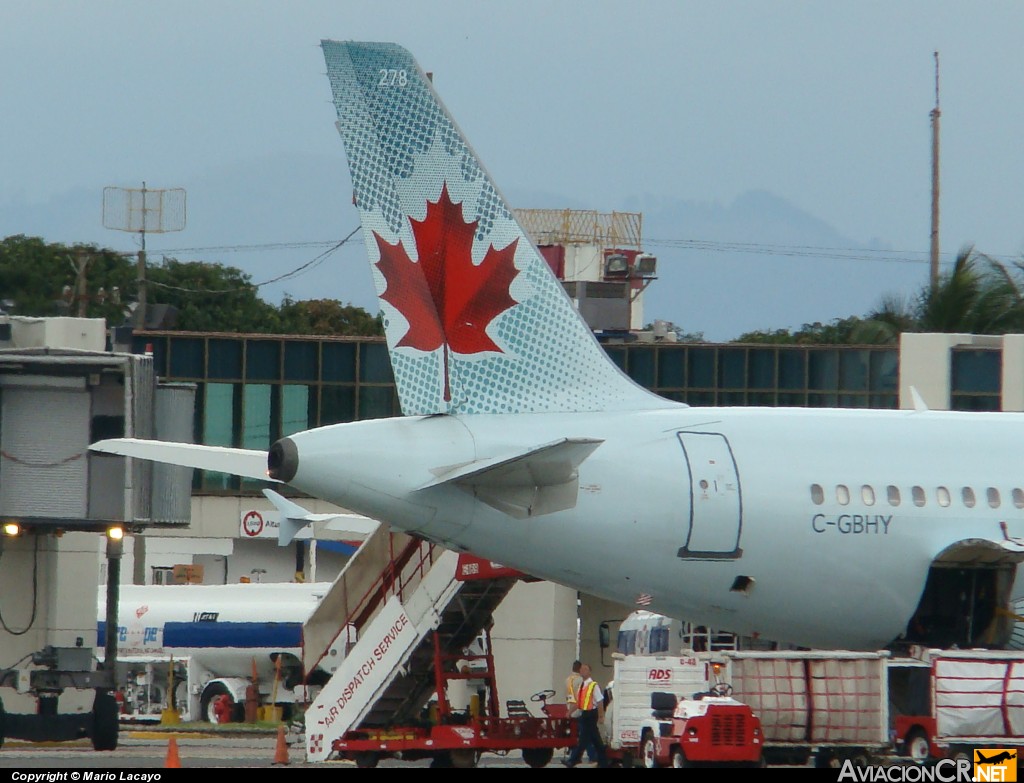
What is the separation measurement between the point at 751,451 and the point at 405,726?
713 cm

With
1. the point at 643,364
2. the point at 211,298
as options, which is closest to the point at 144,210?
the point at 211,298

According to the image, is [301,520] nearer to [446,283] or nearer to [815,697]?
[446,283]

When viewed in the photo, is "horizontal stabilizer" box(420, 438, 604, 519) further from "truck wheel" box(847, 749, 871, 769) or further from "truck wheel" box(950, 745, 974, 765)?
"truck wheel" box(950, 745, 974, 765)

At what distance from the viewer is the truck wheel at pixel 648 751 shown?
20.0 m

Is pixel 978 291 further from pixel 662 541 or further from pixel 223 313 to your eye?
pixel 223 313

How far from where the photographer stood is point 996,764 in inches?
732

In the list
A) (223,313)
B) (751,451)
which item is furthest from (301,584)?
(223,313)

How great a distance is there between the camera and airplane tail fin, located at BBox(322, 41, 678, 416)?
59.9 feet

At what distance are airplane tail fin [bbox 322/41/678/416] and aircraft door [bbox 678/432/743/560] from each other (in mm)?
1932

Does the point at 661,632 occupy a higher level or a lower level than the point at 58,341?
lower

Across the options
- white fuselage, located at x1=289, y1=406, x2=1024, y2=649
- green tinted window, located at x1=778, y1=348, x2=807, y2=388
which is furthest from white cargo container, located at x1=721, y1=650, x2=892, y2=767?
green tinted window, located at x1=778, y1=348, x2=807, y2=388

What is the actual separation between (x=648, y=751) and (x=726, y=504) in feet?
11.3

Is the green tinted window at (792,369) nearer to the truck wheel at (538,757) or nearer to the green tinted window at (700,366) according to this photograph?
the green tinted window at (700,366)

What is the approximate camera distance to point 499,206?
60.6 feet
